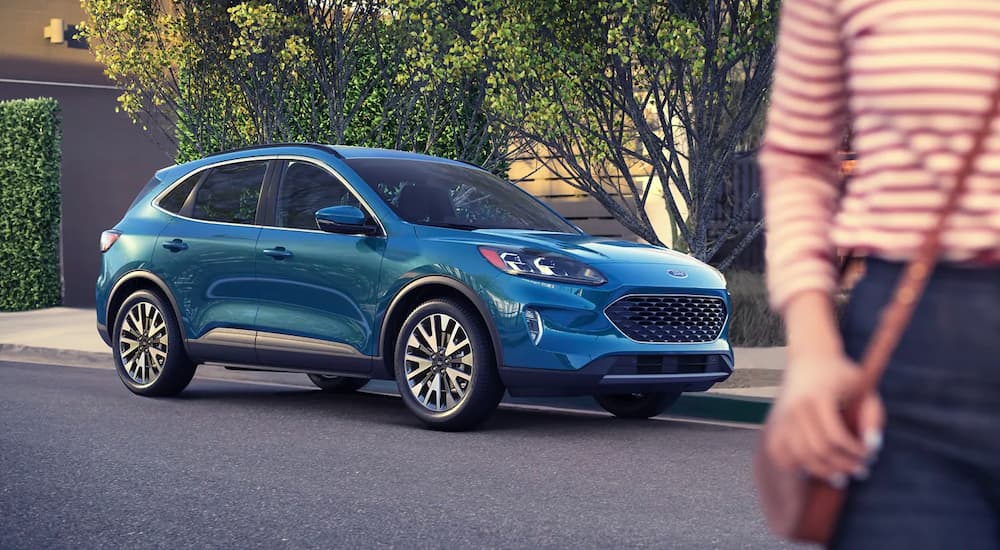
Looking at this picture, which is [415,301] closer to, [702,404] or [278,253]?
[278,253]

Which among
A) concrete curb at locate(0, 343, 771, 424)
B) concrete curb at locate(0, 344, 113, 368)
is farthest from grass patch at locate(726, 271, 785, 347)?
concrete curb at locate(0, 344, 113, 368)

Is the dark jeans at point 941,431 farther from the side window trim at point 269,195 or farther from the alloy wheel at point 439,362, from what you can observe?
the side window trim at point 269,195

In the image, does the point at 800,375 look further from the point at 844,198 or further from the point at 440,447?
the point at 440,447

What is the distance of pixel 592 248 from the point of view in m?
9.23

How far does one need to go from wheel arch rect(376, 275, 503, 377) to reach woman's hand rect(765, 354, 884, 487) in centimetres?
698

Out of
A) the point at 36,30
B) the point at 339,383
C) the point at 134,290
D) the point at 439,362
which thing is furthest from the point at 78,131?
the point at 439,362

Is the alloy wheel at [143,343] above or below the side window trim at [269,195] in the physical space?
below

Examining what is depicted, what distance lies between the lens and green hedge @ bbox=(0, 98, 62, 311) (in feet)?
72.3

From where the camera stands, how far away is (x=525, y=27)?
13.4 metres

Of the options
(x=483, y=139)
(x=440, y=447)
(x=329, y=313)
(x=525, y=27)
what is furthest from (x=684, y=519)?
(x=483, y=139)

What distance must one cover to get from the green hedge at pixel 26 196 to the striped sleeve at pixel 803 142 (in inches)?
833

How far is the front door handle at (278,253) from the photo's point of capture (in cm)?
993

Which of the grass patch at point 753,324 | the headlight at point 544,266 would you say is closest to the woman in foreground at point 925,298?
the headlight at point 544,266

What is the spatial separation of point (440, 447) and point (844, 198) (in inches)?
259
